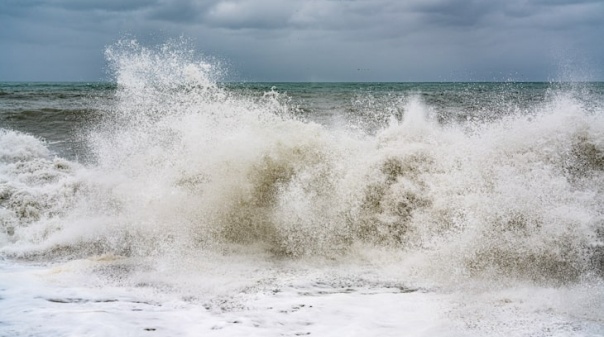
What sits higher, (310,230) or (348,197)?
(348,197)

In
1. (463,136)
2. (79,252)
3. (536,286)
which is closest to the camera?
(536,286)

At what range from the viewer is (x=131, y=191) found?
21.2ft

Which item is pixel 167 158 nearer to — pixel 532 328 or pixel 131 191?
pixel 131 191

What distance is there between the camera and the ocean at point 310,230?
3588 mm

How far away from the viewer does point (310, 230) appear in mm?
5285

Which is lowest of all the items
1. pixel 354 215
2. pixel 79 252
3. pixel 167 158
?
pixel 79 252

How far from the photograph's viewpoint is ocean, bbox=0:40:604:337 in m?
3.59

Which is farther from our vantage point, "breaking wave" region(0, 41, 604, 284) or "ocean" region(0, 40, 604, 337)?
"breaking wave" region(0, 41, 604, 284)

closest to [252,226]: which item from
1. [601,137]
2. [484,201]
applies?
[484,201]

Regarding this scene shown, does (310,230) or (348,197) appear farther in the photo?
(348,197)

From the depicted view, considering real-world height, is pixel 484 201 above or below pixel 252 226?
above

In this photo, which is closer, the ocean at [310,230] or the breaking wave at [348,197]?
the ocean at [310,230]

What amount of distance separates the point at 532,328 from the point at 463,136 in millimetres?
3311

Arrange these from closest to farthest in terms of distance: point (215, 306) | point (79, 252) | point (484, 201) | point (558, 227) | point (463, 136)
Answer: point (215, 306) → point (558, 227) → point (484, 201) → point (79, 252) → point (463, 136)
